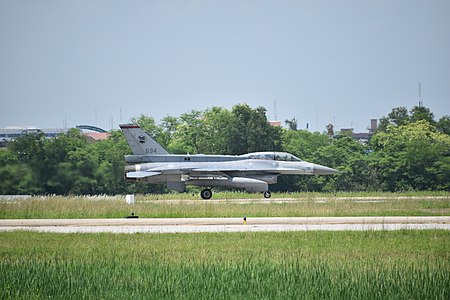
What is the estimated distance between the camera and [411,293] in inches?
533

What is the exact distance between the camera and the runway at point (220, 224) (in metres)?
24.7

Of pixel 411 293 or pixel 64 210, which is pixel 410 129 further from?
pixel 411 293

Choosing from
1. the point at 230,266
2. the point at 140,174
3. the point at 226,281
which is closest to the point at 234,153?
the point at 140,174

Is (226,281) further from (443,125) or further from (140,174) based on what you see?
(443,125)

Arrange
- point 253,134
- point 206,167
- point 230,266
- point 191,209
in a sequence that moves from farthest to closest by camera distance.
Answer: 1. point 253,134
2. point 206,167
3. point 191,209
4. point 230,266

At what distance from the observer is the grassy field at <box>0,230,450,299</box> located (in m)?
14.0

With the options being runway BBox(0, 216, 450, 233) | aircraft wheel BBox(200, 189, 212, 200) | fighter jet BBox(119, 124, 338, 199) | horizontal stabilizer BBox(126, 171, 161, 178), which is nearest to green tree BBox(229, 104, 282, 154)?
fighter jet BBox(119, 124, 338, 199)

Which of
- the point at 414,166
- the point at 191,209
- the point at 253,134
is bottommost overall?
the point at 191,209

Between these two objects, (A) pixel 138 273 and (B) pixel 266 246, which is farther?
(B) pixel 266 246

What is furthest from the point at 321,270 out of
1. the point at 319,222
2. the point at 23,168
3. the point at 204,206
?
the point at 23,168

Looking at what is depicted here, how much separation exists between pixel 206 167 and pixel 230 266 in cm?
2861

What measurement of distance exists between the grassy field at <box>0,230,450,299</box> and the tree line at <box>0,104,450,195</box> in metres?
14.8

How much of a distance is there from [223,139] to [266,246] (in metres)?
54.8

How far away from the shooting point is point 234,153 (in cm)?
7212
